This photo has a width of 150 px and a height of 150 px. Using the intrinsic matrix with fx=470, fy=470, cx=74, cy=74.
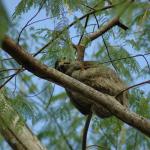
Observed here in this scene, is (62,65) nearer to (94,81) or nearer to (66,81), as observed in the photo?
(94,81)

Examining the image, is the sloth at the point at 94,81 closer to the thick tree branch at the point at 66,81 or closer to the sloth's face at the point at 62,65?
the sloth's face at the point at 62,65

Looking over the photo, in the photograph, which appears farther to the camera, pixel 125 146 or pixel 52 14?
pixel 125 146

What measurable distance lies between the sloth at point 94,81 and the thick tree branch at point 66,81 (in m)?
1.10

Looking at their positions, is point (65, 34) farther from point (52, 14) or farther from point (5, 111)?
point (5, 111)

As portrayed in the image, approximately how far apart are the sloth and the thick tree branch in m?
1.10

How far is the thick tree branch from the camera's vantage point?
2.29 m

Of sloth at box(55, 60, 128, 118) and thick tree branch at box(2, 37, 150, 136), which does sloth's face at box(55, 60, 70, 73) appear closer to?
sloth at box(55, 60, 128, 118)

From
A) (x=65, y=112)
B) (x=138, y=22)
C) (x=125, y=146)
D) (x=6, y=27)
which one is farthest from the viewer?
(x=125, y=146)

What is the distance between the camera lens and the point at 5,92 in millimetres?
3137

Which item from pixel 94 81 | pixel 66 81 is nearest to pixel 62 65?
pixel 94 81

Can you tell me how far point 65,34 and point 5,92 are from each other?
591 mm

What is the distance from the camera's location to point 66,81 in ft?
8.21

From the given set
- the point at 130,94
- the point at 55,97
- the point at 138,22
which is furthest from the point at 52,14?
the point at 55,97

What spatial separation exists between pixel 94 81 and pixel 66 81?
4.39 feet
